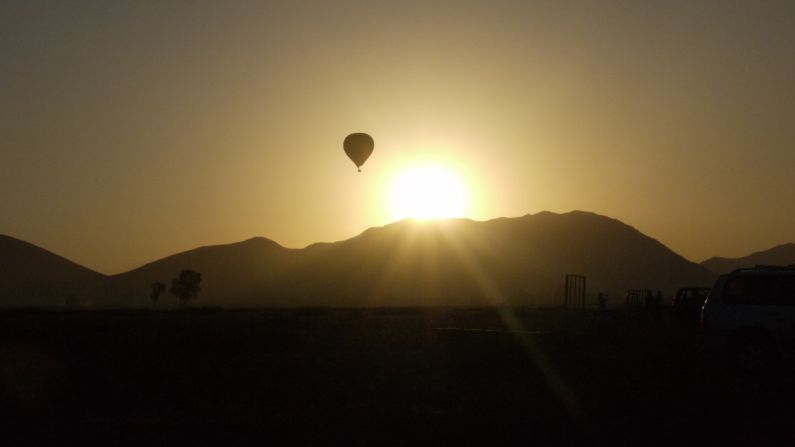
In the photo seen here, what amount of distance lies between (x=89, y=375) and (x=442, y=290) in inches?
7061

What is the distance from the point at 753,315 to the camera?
19859 mm

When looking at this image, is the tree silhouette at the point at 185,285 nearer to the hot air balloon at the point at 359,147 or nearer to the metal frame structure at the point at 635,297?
the metal frame structure at the point at 635,297

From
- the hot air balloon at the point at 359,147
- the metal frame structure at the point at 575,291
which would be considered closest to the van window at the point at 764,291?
the metal frame structure at the point at 575,291

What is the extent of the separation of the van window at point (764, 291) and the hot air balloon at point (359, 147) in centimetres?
3571

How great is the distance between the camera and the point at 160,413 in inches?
579

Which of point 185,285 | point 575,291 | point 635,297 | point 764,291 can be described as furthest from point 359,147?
point 185,285

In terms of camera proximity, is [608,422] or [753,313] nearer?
[608,422]

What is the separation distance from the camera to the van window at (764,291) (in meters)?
20.0

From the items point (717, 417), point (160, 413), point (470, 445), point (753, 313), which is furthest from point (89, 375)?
point (753, 313)

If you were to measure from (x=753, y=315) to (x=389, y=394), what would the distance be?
340 inches

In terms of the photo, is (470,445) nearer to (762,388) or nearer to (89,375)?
(762,388)

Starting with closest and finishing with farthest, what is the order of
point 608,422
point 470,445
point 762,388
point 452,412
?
point 470,445
point 608,422
point 452,412
point 762,388

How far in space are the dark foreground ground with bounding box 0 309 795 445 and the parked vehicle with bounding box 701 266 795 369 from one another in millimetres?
622

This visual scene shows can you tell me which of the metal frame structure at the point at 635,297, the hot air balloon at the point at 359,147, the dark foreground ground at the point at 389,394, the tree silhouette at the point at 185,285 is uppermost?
the hot air balloon at the point at 359,147
